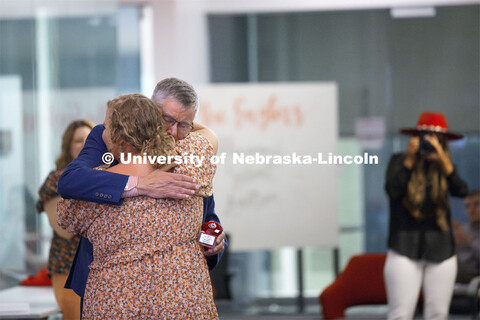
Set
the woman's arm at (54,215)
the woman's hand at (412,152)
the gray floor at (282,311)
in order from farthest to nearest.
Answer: the gray floor at (282,311) < the woman's hand at (412,152) < the woman's arm at (54,215)

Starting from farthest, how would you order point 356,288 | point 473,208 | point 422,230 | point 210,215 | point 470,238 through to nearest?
point 470,238 → point 473,208 → point 356,288 → point 422,230 → point 210,215

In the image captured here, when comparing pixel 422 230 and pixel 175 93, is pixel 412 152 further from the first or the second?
pixel 175 93

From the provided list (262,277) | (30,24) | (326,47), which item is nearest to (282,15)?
(326,47)

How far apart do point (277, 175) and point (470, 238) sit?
5.10 ft

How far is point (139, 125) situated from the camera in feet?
5.65

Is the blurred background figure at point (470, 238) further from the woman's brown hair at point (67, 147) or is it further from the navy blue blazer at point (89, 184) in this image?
the navy blue blazer at point (89, 184)

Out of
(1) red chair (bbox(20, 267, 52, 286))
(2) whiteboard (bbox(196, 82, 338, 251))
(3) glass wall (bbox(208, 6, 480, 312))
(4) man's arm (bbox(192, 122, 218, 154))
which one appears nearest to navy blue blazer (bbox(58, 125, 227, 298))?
(4) man's arm (bbox(192, 122, 218, 154))

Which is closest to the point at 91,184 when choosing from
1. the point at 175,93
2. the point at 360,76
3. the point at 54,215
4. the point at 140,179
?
the point at 140,179

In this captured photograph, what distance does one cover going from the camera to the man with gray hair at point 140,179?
1711 millimetres

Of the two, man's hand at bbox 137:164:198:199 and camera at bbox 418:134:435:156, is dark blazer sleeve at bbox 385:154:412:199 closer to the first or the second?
camera at bbox 418:134:435:156

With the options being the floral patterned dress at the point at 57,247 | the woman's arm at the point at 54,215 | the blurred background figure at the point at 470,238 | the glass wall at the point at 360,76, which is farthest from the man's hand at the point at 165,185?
the glass wall at the point at 360,76

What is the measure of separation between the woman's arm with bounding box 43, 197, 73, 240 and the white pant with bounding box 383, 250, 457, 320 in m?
1.74

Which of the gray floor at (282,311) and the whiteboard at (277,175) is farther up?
the whiteboard at (277,175)

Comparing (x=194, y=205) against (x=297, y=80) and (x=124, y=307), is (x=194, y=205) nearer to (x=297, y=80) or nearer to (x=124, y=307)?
(x=124, y=307)
